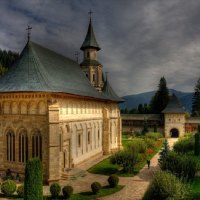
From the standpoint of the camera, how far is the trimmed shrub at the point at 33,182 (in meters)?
17.2

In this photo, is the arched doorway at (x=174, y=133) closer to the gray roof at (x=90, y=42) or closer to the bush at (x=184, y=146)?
the bush at (x=184, y=146)

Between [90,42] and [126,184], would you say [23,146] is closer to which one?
[126,184]

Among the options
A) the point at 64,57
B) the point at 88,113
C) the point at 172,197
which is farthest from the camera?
the point at 64,57

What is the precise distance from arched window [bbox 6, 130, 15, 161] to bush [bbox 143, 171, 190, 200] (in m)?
15.1

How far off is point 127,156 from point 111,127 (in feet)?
51.5

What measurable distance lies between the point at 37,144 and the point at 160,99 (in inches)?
2747

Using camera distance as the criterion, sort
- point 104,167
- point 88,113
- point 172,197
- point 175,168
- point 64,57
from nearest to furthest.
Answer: point 172,197
point 175,168
point 104,167
point 88,113
point 64,57

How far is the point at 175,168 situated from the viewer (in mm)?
23703

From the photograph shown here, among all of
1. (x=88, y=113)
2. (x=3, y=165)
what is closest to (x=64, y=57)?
Result: (x=88, y=113)

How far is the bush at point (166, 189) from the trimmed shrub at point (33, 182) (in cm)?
812

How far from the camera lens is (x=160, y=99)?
88688 millimetres

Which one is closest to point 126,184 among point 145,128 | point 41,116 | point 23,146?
point 41,116

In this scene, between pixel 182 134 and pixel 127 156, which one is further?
pixel 182 134

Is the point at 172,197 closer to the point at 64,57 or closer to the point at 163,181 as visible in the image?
the point at 163,181
